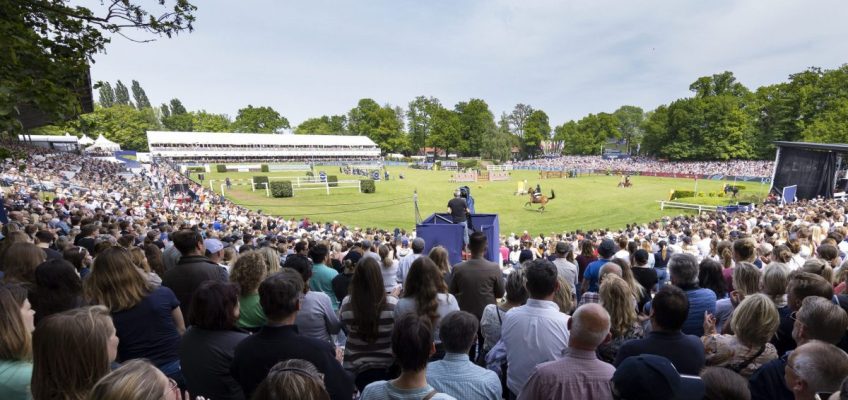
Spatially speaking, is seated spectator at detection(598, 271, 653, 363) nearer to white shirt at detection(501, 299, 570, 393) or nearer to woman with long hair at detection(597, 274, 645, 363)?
woman with long hair at detection(597, 274, 645, 363)

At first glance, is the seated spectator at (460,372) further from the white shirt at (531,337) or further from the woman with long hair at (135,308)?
the woman with long hair at (135,308)

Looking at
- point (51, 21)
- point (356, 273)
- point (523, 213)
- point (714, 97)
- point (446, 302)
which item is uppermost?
point (714, 97)

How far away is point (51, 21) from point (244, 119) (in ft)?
392

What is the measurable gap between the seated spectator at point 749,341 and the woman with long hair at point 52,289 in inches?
206

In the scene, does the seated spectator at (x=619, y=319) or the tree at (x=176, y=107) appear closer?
the seated spectator at (x=619, y=319)

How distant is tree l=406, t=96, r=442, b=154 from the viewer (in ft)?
359

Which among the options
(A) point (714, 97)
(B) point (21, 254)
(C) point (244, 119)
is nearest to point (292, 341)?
(B) point (21, 254)

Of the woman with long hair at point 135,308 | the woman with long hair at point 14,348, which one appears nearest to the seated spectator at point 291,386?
the woman with long hair at point 14,348

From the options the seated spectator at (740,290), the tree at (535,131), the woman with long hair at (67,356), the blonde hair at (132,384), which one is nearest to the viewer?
the blonde hair at (132,384)

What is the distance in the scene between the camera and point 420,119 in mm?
110312

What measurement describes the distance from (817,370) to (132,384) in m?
3.30

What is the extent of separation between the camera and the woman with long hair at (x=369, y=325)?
357cm

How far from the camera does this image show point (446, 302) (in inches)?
155

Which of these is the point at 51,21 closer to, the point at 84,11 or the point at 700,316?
the point at 84,11
